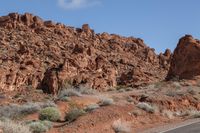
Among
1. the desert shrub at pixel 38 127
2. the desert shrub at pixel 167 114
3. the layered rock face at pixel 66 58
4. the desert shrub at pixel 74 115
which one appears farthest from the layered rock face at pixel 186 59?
the desert shrub at pixel 38 127

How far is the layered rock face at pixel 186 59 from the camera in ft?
137

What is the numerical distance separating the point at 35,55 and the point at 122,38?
58298 millimetres

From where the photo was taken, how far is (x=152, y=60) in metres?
116

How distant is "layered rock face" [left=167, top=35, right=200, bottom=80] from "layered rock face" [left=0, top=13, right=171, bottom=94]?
517 inches

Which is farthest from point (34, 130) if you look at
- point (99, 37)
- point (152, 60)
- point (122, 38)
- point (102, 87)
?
point (122, 38)

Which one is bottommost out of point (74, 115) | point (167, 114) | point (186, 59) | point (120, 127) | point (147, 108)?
point (120, 127)

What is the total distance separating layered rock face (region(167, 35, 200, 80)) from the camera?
137 feet

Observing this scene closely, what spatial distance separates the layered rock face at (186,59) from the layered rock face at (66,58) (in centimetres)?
1313

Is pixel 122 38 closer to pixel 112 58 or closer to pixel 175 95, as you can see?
pixel 112 58

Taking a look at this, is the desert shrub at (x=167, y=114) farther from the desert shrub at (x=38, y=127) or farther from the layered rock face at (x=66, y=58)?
the layered rock face at (x=66, y=58)

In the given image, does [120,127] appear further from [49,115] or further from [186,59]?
[186,59]

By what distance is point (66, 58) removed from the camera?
7419cm

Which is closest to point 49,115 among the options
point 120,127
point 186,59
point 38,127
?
point 38,127

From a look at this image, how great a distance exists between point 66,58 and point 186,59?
112 ft
